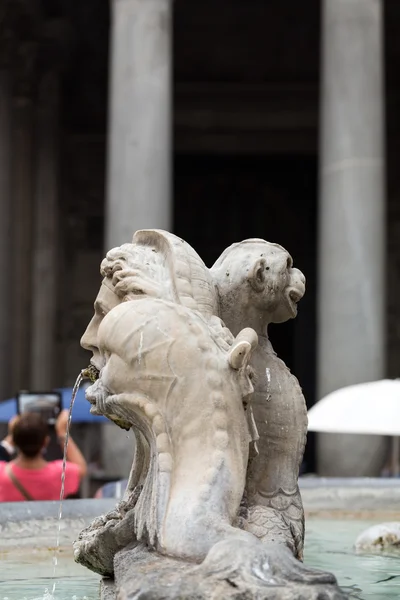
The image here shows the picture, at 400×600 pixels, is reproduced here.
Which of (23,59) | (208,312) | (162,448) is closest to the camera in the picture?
(162,448)

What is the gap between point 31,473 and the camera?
7.20m

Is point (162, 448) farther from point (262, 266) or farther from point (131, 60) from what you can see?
point (131, 60)

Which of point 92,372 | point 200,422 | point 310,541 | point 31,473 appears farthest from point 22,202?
point 200,422

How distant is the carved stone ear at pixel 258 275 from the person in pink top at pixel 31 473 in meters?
3.01

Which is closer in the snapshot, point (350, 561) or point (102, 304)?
point (102, 304)

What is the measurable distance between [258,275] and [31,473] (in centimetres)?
325

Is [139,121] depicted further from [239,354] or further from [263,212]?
[239,354]

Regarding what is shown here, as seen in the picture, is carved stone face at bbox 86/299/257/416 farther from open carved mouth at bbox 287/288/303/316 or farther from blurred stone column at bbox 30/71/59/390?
blurred stone column at bbox 30/71/59/390

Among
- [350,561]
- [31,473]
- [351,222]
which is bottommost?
[350,561]

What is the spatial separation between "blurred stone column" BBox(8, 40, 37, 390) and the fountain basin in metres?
17.0

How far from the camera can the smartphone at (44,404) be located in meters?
9.08

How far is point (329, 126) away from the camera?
54.8ft

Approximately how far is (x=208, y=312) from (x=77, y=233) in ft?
72.6

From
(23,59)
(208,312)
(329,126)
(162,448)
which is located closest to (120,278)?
(208,312)
